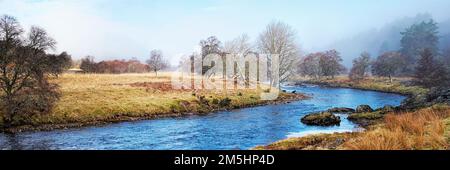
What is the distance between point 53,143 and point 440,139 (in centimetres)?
2533

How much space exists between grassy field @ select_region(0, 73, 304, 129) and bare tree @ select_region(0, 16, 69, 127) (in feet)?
3.33

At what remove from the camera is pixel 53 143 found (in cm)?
3044

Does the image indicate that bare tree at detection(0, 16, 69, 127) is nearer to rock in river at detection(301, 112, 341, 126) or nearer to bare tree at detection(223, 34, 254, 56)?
rock in river at detection(301, 112, 341, 126)

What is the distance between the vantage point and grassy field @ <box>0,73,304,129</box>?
4138cm

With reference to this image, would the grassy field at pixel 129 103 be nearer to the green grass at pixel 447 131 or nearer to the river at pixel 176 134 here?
the river at pixel 176 134

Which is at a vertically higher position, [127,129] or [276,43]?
[276,43]

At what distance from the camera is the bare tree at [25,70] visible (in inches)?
1542

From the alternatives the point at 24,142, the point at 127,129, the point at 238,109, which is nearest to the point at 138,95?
the point at 238,109

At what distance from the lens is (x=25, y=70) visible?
1657 inches

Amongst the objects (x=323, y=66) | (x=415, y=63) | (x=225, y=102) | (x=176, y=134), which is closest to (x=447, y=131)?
(x=176, y=134)

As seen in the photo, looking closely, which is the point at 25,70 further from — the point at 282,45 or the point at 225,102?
the point at 282,45

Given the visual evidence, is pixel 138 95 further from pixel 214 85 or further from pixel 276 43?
pixel 276 43

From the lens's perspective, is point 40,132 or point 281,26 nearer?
point 40,132
